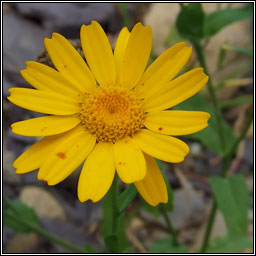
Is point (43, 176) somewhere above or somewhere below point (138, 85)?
below

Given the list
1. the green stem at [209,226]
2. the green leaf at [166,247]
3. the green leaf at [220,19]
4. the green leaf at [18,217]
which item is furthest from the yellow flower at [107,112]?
the green leaf at [166,247]

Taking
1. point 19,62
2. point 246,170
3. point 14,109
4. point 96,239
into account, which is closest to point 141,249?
point 96,239

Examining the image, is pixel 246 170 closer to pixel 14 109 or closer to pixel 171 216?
pixel 171 216

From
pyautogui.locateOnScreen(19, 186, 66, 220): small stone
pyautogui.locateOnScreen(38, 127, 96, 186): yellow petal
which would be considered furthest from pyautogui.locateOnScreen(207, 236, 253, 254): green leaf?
pyautogui.locateOnScreen(38, 127, 96, 186): yellow petal

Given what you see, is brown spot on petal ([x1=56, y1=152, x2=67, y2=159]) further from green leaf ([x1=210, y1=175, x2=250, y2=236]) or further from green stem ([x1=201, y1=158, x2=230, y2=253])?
green stem ([x1=201, y1=158, x2=230, y2=253])

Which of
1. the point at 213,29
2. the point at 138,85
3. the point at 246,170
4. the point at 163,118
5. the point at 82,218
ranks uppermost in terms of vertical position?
the point at 213,29

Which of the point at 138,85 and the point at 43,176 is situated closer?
the point at 43,176
